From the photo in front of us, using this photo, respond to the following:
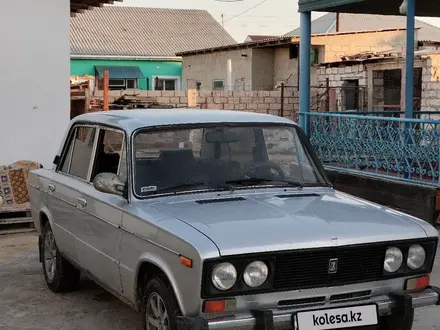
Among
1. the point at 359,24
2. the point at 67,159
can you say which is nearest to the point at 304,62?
the point at 67,159

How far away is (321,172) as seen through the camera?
18.2 ft

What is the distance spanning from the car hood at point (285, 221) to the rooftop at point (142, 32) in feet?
114

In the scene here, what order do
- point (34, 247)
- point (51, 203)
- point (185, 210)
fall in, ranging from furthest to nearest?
1. point (34, 247)
2. point (51, 203)
3. point (185, 210)

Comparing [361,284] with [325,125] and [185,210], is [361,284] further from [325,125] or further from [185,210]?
[325,125]

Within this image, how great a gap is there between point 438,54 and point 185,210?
45.9 feet

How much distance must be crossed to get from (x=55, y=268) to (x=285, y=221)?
9.63 feet

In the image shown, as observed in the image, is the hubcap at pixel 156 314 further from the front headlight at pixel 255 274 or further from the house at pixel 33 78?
the house at pixel 33 78

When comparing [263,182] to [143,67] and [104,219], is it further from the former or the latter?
[143,67]

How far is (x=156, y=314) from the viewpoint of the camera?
175 inches

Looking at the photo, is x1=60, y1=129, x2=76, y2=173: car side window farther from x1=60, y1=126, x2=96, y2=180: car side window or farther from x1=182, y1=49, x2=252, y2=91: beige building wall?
x1=182, y1=49, x2=252, y2=91: beige building wall

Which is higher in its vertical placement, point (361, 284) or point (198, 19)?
point (198, 19)

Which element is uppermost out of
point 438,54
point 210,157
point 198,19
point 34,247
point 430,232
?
point 198,19

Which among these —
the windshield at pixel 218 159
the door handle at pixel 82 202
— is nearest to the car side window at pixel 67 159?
the door handle at pixel 82 202

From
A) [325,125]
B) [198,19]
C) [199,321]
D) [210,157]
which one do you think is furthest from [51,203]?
[198,19]
